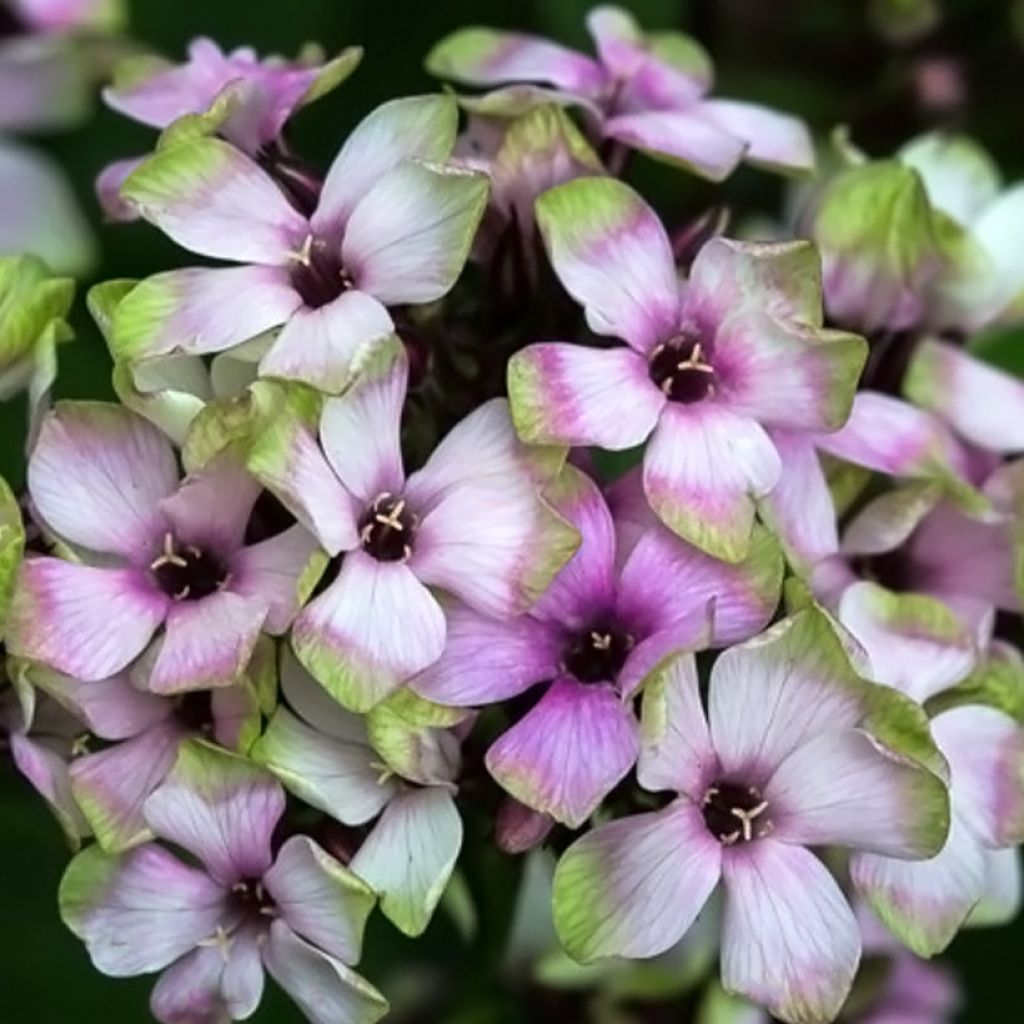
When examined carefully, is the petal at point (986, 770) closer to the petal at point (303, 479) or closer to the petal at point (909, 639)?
the petal at point (909, 639)

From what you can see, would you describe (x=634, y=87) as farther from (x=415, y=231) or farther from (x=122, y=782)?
(x=122, y=782)

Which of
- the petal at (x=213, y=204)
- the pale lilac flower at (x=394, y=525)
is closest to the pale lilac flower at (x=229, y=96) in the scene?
the petal at (x=213, y=204)

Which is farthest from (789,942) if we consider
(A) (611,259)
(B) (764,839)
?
(A) (611,259)

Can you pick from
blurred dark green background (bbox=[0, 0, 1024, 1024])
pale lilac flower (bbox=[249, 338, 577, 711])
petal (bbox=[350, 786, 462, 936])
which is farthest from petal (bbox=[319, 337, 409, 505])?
blurred dark green background (bbox=[0, 0, 1024, 1024])

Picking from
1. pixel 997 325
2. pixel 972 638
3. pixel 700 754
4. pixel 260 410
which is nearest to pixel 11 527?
pixel 260 410

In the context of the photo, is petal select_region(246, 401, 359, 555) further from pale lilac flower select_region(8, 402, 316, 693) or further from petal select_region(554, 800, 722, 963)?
petal select_region(554, 800, 722, 963)

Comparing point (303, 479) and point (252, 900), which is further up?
point (303, 479)

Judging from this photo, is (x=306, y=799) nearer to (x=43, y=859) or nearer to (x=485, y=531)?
(x=485, y=531)
